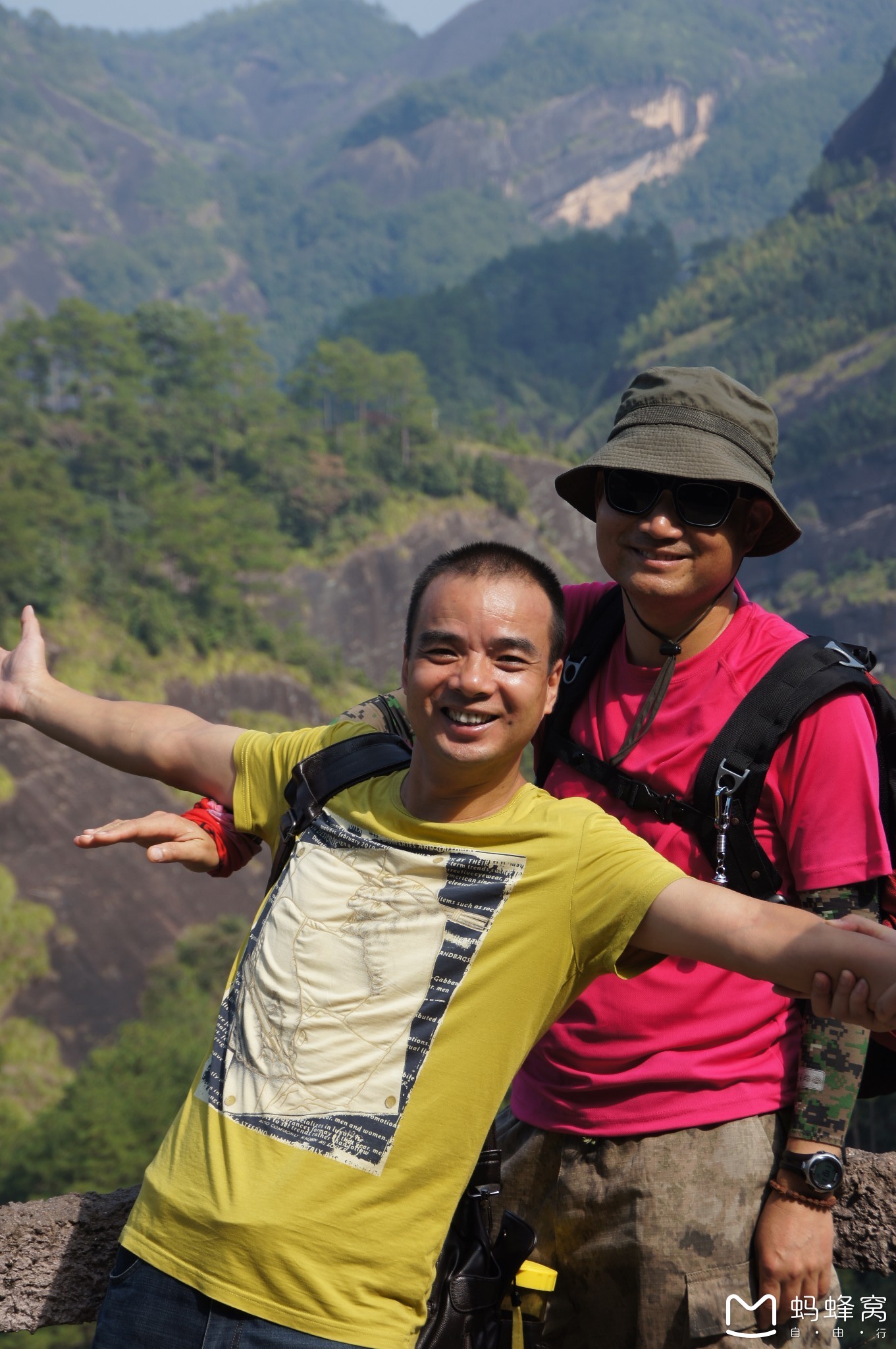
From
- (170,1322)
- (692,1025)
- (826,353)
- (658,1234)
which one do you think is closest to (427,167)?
(826,353)

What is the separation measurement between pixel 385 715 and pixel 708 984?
25.1 inches

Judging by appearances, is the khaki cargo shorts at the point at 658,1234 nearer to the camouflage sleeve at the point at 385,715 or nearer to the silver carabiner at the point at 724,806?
the silver carabiner at the point at 724,806

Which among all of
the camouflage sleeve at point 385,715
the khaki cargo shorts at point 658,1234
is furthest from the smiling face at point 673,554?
the khaki cargo shorts at point 658,1234

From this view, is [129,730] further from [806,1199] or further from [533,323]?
[533,323]

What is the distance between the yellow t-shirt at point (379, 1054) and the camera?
1482mm

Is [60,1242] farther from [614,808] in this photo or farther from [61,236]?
[61,236]

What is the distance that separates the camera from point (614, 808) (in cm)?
195

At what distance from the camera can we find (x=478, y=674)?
1.66 m

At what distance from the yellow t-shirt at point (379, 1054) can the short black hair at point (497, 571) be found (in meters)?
0.25

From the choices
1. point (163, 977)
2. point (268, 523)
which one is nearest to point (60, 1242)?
point (163, 977)

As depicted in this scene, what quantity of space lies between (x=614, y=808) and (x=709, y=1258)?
0.62 metres

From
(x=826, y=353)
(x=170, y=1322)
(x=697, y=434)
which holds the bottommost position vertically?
(x=170, y=1322)

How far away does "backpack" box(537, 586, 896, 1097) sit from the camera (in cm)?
179

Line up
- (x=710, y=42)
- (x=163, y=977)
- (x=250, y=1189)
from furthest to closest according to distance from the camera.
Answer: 1. (x=710, y=42)
2. (x=163, y=977)
3. (x=250, y=1189)
